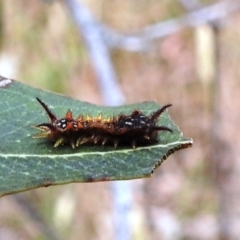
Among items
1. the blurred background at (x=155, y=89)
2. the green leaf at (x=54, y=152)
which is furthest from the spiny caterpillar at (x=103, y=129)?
the blurred background at (x=155, y=89)

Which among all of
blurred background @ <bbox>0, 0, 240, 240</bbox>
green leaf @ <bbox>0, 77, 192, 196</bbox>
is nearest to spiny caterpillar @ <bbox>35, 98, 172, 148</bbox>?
green leaf @ <bbox>0, 77, 192, 196</bbox>

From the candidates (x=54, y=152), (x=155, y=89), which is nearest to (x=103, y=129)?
(x=54, y=152)

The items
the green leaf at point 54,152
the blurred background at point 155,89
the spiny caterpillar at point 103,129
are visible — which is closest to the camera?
the green leaf at point 54,152

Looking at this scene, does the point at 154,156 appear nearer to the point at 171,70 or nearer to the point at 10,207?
the point at 10,207

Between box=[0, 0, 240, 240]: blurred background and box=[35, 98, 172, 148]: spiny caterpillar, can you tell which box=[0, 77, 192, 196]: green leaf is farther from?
box=[0, 0, 240, 240]: blurred background

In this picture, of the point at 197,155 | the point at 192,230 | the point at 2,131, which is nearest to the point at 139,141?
the point at 2,131

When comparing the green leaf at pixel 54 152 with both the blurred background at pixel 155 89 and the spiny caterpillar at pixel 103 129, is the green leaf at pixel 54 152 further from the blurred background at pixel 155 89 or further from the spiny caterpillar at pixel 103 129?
the blurred background at pixel 155 89

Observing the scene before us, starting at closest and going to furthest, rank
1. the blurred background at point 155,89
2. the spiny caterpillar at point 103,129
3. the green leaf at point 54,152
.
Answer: the green leaf at point 54,152 → the spiny caterpillar at point 103,129 → the blurred background at point 155,89
